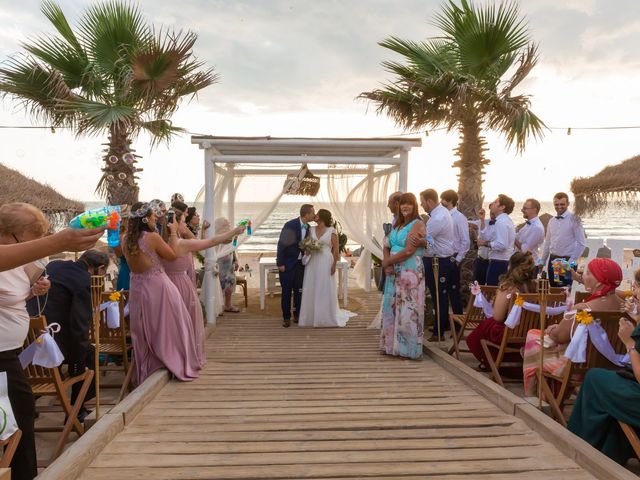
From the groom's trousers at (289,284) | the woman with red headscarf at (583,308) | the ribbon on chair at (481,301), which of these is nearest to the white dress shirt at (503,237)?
the ribbon on chair at (481,301)

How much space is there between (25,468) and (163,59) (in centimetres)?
722

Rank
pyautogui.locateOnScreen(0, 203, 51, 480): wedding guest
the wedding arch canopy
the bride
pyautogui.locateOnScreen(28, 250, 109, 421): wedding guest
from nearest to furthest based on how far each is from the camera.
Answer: pyautogui.locateOnScreen(0, 203, 51, 480): wedding guest → pyautogui.locateOnScreen(28, 250, 109, 421): wedding guest → the wedding arch canopy → the bride

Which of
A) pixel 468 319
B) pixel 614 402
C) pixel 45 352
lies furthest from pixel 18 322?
pixel 468 319

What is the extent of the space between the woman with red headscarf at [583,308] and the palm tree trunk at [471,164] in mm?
5546

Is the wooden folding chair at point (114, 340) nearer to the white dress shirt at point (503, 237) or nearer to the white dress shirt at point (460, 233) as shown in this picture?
the white dress shirt at point (460, 233)

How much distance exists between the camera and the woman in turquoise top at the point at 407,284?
6266 mm

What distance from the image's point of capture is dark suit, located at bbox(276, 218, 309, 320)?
855 centimetres

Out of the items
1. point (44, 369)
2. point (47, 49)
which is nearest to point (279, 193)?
point (47, 49)

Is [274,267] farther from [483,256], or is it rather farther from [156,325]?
[156,325]

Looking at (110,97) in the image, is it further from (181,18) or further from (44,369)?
(44,369)

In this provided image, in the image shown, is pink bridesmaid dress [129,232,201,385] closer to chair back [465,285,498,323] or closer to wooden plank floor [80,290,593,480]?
wooden plank floor [80,290,593,480]

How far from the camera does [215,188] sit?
28.5ft

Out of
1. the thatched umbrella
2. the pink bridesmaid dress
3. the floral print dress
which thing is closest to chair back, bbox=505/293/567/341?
the floral print dress

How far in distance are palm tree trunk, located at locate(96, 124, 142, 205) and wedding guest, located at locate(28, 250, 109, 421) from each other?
5.30 m
